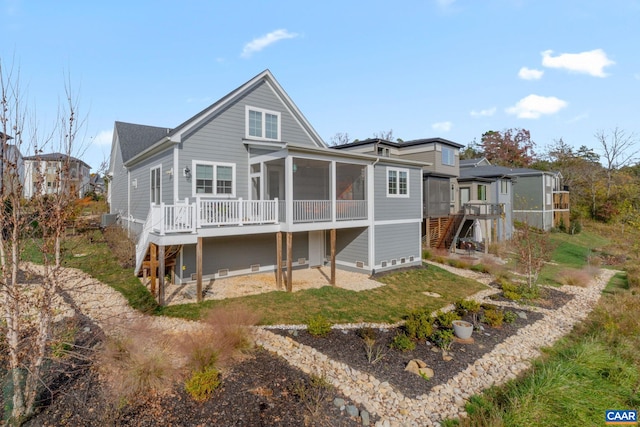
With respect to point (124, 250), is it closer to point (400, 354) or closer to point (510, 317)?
point (400, 354)

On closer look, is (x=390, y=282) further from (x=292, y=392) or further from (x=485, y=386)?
(x=292, y=392)

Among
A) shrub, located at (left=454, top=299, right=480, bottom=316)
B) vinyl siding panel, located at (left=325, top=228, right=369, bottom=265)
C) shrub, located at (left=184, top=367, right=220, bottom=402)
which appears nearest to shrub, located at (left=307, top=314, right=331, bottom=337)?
shrub, located at (left=184, top=367, right=220, bottom=402)

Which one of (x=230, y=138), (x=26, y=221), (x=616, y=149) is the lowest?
(x=26, y=221)

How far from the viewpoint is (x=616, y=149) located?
132ft

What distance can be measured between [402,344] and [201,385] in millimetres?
4246

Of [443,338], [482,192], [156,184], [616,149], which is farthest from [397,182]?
[616,149]

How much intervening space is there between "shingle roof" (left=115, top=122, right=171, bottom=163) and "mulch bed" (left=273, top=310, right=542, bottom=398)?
53.5 ft

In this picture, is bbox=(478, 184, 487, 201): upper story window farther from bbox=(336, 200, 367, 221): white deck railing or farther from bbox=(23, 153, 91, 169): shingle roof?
bbox=(23, 153, 91, 169): shingle roof

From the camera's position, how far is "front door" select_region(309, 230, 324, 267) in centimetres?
1516

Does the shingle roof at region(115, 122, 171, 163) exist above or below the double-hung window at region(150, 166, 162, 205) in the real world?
above

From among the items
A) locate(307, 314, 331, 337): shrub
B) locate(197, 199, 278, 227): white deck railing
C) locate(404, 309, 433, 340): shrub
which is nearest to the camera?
locate(307, 314, 331, 337): shrub

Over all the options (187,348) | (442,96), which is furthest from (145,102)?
(442,96)

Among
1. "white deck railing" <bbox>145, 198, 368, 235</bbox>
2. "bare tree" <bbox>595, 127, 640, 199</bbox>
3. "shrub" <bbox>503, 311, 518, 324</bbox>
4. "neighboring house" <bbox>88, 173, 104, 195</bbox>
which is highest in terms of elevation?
"bare tree" <bbox>595, 127, 640, 199</bbox>

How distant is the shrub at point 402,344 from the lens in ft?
22.6
